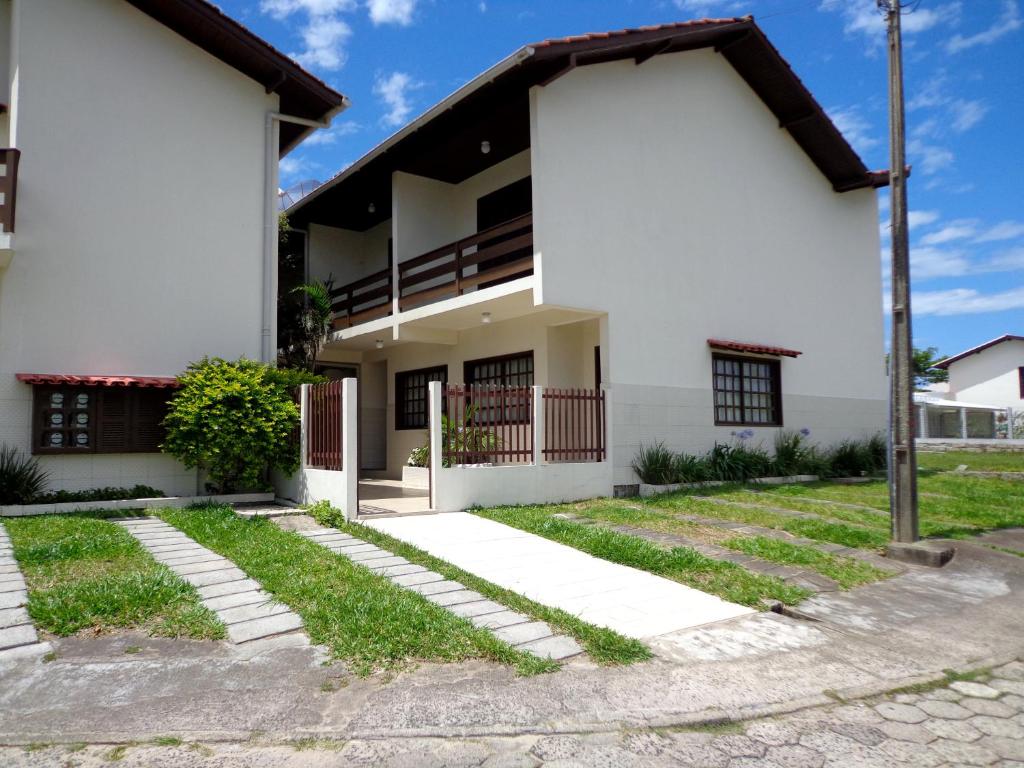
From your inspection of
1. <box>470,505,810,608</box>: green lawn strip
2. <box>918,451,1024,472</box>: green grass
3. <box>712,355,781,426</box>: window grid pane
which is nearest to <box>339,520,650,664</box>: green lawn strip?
<box>470,505,810,608</box>: green lawn strip

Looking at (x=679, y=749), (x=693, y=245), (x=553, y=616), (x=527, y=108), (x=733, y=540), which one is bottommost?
(x=679, y=749)

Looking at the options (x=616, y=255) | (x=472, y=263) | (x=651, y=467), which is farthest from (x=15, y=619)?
(x=616, y=255)

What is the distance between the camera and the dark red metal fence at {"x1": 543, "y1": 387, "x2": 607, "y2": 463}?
10945mm

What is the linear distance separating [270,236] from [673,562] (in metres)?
8.30

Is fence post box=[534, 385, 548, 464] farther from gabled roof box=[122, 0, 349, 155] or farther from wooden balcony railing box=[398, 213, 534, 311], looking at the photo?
gabled roof box=[122, 0, 349, 155]

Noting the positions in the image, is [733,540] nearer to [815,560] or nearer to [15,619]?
[815,560]

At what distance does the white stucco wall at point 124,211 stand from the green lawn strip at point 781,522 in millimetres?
6815

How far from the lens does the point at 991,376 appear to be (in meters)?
36.0

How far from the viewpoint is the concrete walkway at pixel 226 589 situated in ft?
16.1

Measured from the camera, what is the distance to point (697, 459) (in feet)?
42.8

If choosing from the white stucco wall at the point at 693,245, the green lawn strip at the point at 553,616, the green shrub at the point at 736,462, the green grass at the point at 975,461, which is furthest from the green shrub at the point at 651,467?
the green grass at the point at 975,461

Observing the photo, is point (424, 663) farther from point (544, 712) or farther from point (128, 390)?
point (128, 390)

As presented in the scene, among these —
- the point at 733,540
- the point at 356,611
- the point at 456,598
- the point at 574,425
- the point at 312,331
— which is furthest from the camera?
the point at 312,331

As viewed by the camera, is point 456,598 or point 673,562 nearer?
point 456,598
